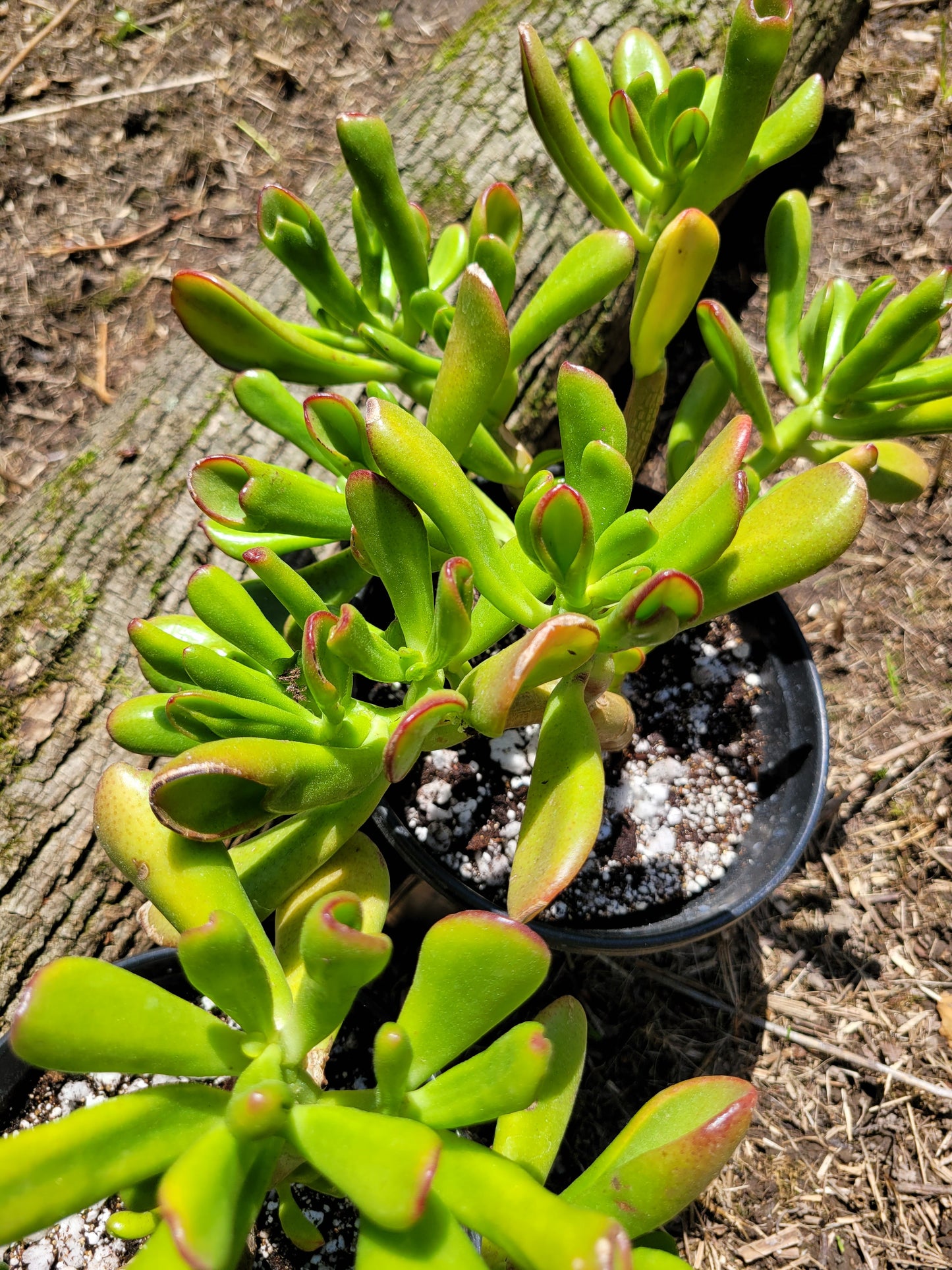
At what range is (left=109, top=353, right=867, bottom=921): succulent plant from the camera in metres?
0.74

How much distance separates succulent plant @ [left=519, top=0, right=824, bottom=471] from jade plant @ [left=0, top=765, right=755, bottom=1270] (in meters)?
0.75

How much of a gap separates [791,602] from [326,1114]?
1583mm

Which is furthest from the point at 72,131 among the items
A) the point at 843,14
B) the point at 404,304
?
the point at 843,14

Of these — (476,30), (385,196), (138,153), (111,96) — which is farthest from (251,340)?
(111,96)

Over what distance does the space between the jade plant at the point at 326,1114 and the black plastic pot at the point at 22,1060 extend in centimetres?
37

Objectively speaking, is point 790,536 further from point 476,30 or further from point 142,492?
point 476,30

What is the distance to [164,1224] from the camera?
62 centimetres

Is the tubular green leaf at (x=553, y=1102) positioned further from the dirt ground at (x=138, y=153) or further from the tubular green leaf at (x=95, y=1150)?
the dirt ground at (x=138, y=153)

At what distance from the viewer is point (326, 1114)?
2.26ft

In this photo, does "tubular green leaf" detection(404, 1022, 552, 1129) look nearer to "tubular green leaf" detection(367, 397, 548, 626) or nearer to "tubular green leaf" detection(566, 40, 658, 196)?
"tubular green leaf" detection(367, 397, 548, 626)

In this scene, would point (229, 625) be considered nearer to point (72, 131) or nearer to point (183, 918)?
point (183, 918)

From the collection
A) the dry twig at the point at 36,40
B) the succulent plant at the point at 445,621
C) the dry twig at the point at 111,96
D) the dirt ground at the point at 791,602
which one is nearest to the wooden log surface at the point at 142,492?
the succulent plant at the point at 445,621

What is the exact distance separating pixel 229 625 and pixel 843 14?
221 cm

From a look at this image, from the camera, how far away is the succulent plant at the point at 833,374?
3.31 feet
